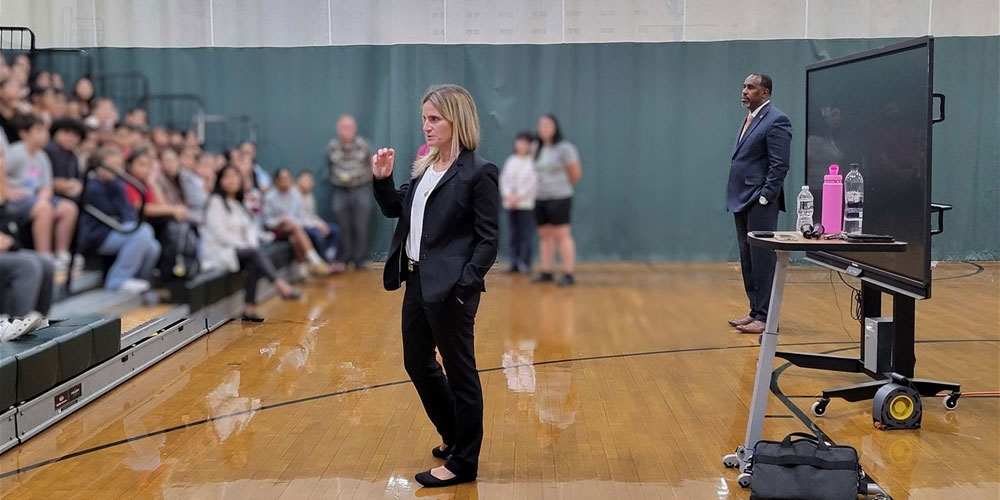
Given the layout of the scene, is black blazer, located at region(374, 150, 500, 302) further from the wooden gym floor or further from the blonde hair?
the wooden gym floor

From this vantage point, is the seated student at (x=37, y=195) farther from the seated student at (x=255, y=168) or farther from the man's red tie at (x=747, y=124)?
the man's red tie at (x=747, y=124)

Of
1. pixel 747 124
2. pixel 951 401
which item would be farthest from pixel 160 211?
pixel 951 401

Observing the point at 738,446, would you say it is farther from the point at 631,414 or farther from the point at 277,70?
the point at 277,70

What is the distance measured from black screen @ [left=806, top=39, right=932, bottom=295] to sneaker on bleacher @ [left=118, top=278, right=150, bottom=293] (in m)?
2.53

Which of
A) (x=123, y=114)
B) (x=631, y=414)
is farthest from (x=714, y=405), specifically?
(x=123, y=114)

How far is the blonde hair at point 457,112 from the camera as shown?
10.4 ft

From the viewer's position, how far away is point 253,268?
300 cm

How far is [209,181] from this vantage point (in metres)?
2.88

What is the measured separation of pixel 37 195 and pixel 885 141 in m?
2.85

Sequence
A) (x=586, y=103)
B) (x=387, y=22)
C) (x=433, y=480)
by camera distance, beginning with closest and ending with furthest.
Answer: (x=433, y=480)
(x=586, y=103)
(x=387, y=22)

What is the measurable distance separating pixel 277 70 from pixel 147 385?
198 cm

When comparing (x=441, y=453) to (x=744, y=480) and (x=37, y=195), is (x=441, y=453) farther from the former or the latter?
(x=37, y=195)

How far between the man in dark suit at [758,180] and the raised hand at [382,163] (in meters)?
1.45

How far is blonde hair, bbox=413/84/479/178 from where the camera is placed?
317cm
